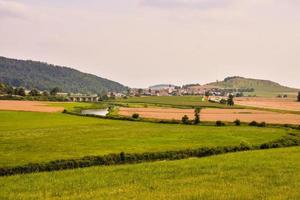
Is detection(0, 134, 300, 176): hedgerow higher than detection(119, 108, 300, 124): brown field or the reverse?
the reverse

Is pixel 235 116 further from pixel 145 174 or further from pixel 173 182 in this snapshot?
pixel 173 182

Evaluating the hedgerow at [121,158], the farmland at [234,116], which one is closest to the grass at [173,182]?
the hedgerow at [121,158]

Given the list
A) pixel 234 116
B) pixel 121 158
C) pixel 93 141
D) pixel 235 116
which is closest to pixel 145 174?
pixel 121 158

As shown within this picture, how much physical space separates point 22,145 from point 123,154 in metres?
11.6

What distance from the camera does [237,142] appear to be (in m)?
56.3

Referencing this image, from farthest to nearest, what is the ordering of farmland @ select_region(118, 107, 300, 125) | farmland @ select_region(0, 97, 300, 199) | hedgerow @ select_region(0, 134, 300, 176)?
farmland @ select_region(118, 107, 300, 125)
hedgerow @ select_region(0, 134, 300, 176)
farmland @ select_region(0, 97, 300, 199)

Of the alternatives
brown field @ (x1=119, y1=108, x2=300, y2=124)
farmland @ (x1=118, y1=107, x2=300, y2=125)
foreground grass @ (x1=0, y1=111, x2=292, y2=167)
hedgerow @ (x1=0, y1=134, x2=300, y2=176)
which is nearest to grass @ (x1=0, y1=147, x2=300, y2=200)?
hedgerow @ (x1=0, y1=134, x2=300, y2=176)

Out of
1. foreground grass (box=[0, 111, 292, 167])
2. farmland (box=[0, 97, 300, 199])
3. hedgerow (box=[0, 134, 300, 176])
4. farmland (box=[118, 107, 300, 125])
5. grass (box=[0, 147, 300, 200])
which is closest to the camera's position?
grass (box=[0, 147, 300, 200])

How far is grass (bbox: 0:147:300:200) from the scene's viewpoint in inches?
962

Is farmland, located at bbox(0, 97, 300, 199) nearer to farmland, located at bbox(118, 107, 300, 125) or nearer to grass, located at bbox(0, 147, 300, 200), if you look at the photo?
grass, located at bbox(0, 147, 300, 200)

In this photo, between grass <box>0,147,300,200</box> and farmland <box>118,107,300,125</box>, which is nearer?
grass <box>0,147,300,200</box>

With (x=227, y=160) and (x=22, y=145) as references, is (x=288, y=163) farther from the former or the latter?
(x=22, y=145)

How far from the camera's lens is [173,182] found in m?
28.5

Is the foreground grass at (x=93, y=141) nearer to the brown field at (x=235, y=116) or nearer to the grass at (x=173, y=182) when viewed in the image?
the grass at (x=173, y=182)
